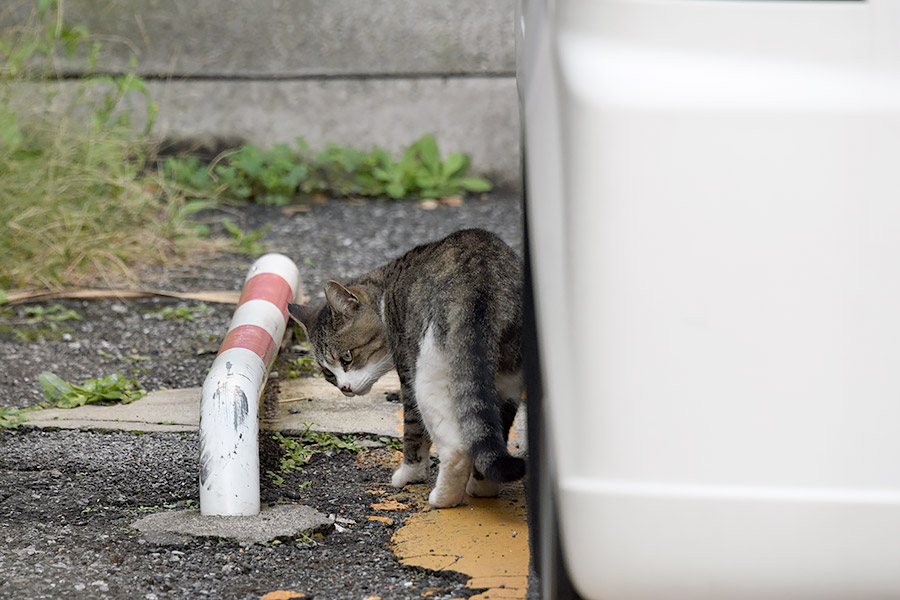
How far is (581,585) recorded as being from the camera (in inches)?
58.7

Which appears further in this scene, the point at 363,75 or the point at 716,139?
the point at 363,75

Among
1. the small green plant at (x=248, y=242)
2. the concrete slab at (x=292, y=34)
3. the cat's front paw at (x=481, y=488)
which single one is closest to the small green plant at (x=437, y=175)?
the concrete slab at (x=292, y=34)

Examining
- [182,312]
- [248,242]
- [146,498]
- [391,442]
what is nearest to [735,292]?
[146,498]

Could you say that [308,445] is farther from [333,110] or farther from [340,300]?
Result: [333,110]

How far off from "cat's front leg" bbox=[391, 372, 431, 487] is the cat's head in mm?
260

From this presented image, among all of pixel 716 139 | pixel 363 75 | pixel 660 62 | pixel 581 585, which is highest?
pixel 363 75

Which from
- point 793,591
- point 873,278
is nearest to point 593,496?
point 793,591

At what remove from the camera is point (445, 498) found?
2.79 metres

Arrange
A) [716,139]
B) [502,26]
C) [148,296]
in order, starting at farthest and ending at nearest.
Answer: [502,26] → [148,296] → [716,139]

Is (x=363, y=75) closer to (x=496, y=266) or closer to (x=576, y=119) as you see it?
(x=496, y=266)

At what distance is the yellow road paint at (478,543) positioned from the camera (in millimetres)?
2359

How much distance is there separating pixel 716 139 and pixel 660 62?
130 mm

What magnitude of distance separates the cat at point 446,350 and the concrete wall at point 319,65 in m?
4.07

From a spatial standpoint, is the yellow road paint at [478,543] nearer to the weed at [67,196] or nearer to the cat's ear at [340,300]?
the cat's ear at [340,300]
